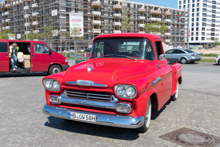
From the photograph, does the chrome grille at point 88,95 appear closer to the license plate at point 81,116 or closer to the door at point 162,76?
the license plate at point 81,116

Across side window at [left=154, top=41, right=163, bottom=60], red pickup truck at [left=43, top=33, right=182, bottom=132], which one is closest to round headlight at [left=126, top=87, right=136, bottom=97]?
red pickup truck at [left=43, top=33, right=182, bottom=132]

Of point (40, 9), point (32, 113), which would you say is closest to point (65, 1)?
point (40, 9)

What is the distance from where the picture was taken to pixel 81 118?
4.17 m

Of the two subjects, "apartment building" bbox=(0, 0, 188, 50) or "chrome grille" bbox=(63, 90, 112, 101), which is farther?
"apartment building" bbox=(0, 0, 188, 50)

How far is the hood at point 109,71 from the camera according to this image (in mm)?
4090

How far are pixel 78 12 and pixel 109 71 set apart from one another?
74328 millimetres

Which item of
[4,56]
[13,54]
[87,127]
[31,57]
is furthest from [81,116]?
[13,54]

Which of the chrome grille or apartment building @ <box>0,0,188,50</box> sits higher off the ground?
apartment building @ <box>0,0,188,50</box>

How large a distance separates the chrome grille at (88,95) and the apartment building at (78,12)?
61340 mm

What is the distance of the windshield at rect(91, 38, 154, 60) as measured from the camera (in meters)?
5.29

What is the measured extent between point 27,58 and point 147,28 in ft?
207

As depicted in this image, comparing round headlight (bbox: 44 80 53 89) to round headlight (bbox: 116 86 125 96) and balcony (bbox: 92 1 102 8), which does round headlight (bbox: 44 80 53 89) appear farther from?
balcony (bbox: 92 1 102 8)

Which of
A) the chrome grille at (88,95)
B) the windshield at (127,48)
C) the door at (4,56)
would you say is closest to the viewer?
the chrome grille at (88,95)

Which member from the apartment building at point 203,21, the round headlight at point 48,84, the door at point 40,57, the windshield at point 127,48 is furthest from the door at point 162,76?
the apartment building at point 203,21
